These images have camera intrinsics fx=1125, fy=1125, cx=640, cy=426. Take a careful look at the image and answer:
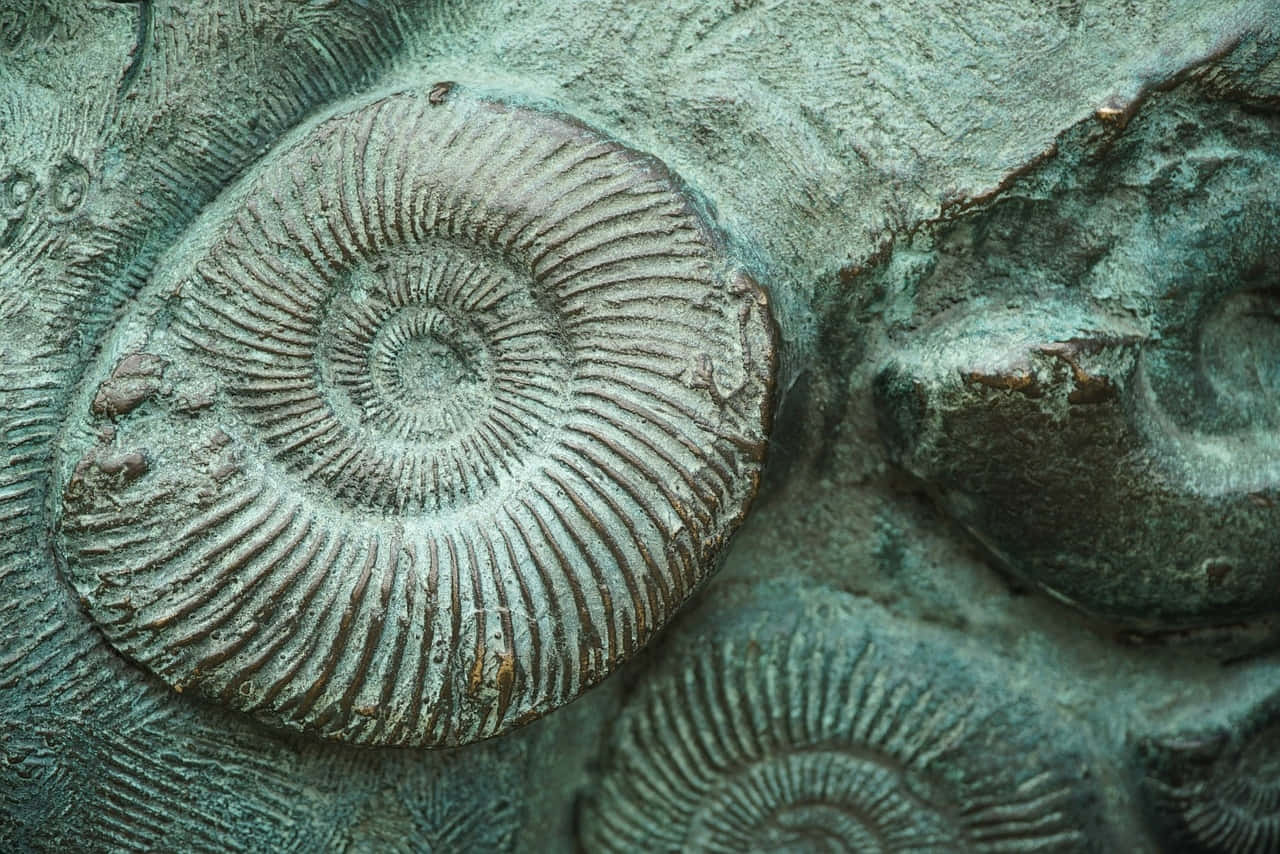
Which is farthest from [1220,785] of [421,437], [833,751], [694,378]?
[421,437]

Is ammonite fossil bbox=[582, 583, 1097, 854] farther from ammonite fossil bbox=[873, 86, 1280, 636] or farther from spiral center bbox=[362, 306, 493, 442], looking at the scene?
spiral center bbox=[362, 306, 493, 442]

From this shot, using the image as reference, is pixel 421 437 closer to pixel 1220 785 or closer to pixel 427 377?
pixel 427 377

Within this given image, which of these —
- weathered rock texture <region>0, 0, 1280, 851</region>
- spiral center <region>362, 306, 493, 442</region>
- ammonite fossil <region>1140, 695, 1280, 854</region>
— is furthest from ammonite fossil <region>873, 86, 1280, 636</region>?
spiral center <region>362, 306, 493, 442</region>

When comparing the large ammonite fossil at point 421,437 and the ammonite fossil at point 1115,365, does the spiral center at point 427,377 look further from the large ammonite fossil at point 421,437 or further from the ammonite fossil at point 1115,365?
the ammonite fossil at point 1115,365

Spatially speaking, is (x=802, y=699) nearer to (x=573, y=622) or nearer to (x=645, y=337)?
(x=573, y=622)

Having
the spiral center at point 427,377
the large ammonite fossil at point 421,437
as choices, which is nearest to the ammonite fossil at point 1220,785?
the large ammonite fossil at point 421,437
